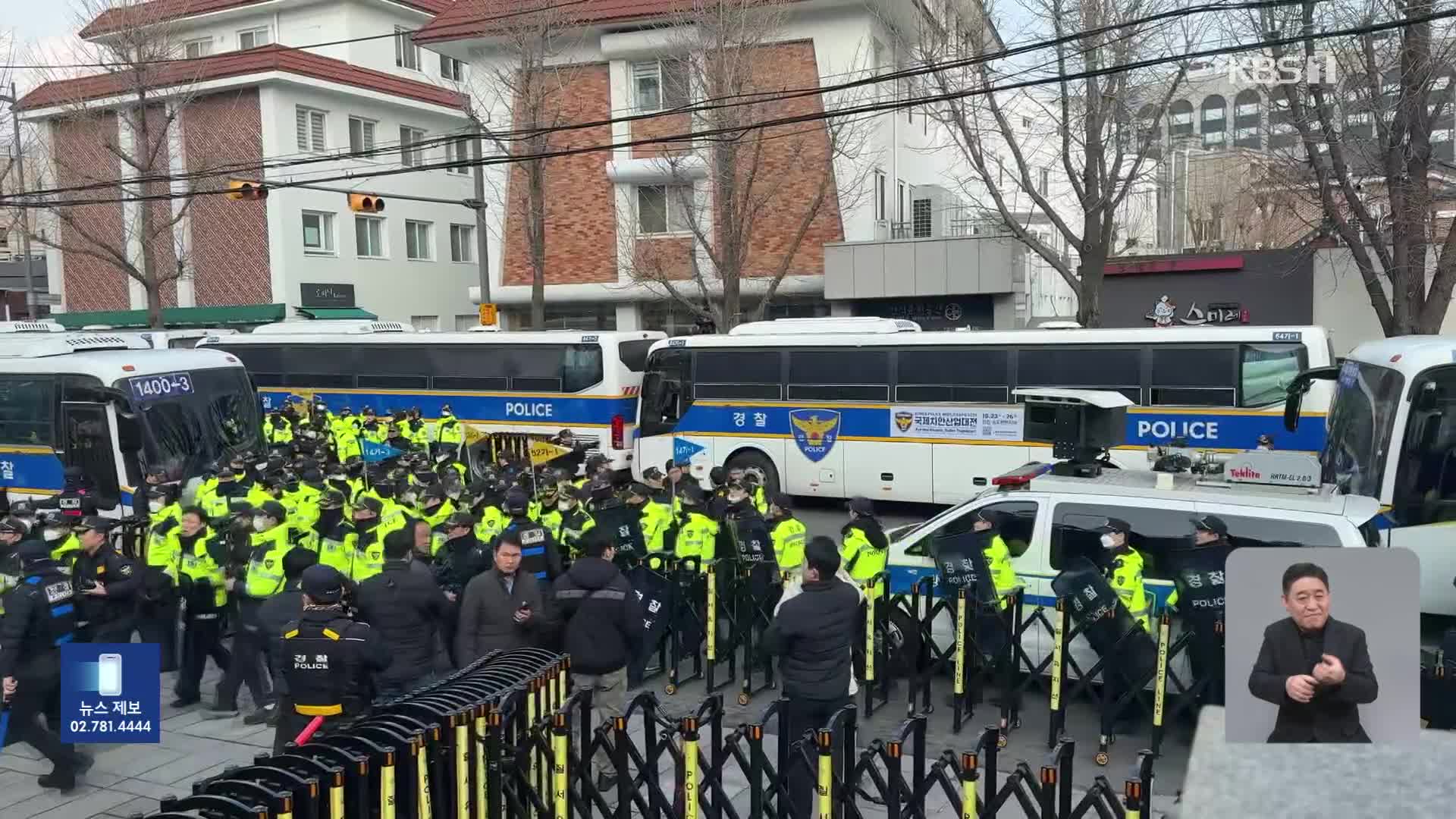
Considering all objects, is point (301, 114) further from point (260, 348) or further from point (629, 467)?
point (629, 467)

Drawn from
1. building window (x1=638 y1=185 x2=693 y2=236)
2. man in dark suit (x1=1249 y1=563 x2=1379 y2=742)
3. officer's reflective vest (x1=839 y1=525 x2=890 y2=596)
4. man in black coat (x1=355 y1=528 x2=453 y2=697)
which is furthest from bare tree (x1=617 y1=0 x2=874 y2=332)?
man in dark suit (x1=1249 y1=563 x2=1379 y2=742)

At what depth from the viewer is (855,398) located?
17.5 m

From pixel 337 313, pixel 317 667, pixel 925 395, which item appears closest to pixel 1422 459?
pixel 925 395

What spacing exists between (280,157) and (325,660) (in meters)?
30.8

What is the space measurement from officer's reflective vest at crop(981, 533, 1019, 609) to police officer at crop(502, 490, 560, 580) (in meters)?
3.47

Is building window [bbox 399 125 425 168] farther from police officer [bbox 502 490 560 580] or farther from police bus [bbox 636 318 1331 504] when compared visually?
police officer [bbox 502 490 560 580]

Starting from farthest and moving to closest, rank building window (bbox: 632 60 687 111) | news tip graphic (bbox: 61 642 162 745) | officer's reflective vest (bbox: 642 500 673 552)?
building window (bbox: 632 60 687 111)
officer's reflective vest (bbox: 642 500 673 552)
news tip graphic (bbox: 61 642 162 745)

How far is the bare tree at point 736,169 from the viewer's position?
24.8 m

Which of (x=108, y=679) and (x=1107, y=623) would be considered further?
(x=1107, y=623)

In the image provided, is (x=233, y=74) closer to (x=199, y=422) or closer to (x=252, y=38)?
(x=252, y=38)

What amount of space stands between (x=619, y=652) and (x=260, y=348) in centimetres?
1876

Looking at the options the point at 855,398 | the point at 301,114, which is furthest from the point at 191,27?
the point at 855,398

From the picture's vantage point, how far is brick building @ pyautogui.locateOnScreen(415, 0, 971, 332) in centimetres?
2838

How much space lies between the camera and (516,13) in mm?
26578
